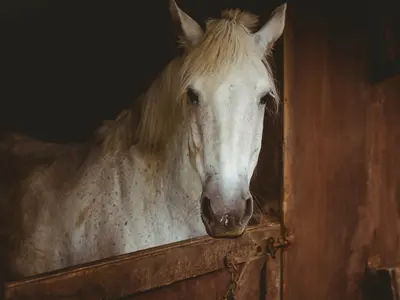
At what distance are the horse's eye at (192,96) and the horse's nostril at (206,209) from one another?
10.2 inches

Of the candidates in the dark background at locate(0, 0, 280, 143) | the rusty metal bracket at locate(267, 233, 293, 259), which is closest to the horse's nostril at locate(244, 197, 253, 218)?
the rusty metal bracket at locate(267, 233, 293, 259)

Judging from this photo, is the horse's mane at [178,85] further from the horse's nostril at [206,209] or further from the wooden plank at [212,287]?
the wooden plank at [212,287]

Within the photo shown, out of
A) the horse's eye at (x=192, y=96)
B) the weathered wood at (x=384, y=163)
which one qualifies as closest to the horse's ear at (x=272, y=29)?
the horse's eye at (x=192, y=96)

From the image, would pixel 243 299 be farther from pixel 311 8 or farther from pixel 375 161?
pixel 311 8

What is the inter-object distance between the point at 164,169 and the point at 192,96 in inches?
11.6

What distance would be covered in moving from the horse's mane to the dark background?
0.62m

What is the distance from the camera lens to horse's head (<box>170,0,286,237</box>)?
115 centimetres

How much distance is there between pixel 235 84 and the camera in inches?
48.4

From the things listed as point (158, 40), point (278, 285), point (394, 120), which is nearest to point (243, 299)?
point (278, 285)

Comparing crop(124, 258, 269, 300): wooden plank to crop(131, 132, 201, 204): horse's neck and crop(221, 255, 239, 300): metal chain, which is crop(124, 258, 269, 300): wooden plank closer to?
crop(221, 255, 239, 300): metal chain

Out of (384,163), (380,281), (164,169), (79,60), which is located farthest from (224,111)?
(79,60)

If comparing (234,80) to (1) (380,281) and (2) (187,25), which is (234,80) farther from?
(1) (380,281)

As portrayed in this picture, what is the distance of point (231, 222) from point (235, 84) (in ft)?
1.12

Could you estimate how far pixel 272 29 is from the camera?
143 cm
